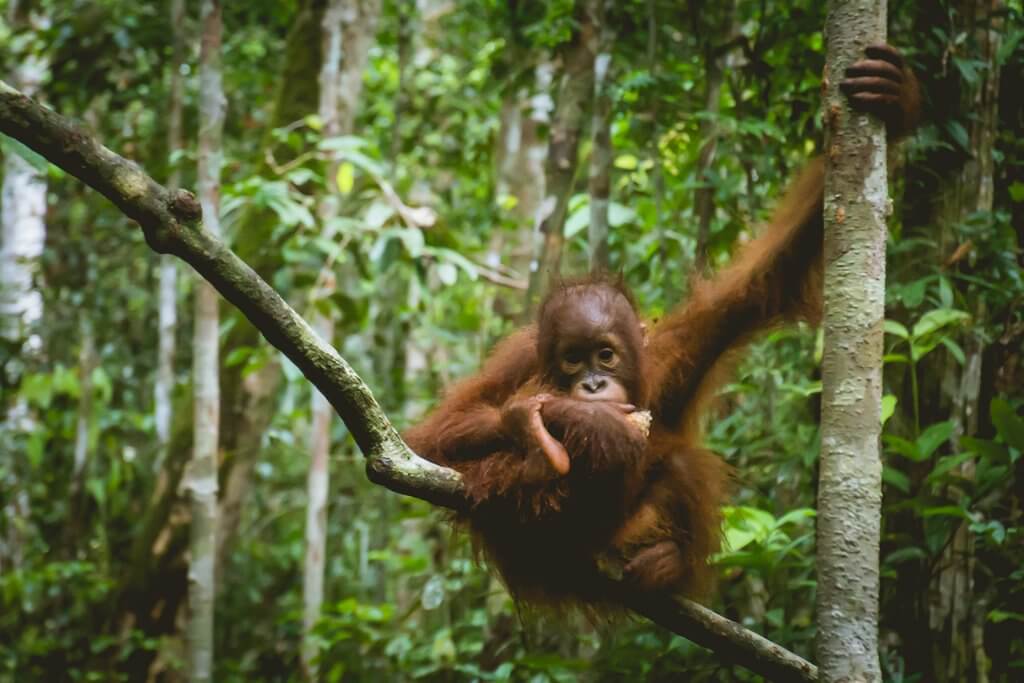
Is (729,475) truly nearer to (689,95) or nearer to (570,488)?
(570,488)

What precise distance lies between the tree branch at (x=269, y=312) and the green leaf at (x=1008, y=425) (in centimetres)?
93

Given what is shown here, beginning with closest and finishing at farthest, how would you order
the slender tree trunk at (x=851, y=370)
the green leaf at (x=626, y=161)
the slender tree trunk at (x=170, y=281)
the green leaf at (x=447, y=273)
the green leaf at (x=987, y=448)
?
the slender tree trunk at (x=851, y=370) < the green leaf at (x=987, y=448) < the green leaf at (x=447, y=273) < the green leaf at (x=626, y=161) < the slender tree trunk at (x=170, y=281)

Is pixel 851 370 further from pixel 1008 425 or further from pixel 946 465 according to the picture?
pixel 946 465

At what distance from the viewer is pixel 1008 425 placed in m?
2.39

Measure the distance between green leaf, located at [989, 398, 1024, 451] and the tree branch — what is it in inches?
36.5

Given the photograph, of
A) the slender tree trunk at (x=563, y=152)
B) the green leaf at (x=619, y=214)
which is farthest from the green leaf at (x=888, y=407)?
the green leaf at (x=619, y=214)

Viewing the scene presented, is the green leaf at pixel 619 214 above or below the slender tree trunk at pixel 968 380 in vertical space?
above

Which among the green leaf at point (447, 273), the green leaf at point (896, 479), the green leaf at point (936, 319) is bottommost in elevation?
the green leaf at point (896, 479)

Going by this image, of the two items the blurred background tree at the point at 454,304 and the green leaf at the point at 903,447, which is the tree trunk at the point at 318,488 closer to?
the blurred background tree at the point at 454,304

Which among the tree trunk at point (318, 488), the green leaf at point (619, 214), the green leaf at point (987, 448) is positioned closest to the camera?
the green leaf at point (987, 448)

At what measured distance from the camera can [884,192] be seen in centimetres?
194

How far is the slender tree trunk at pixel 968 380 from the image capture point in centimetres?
267

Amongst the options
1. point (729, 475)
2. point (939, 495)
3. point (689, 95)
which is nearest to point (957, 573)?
point (939, 495)

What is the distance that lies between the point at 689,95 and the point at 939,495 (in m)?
1.92
